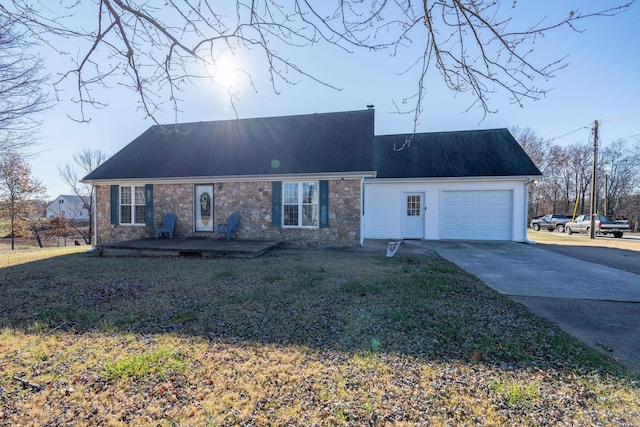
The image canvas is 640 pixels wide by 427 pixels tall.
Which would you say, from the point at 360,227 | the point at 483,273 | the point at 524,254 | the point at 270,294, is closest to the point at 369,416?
the point at 270,294

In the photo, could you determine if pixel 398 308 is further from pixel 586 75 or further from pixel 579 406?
pixel 586 75

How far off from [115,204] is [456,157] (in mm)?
14431

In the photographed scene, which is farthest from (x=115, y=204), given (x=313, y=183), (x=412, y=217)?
(x=412, y=217)

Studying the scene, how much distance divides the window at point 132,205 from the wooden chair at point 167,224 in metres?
0.94

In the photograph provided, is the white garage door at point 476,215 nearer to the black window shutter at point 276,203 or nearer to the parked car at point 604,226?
the black window shutter at point 276,203

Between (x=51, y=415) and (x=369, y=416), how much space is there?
7.56ft

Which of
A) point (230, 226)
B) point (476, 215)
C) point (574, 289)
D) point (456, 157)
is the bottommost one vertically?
point (574, 289)

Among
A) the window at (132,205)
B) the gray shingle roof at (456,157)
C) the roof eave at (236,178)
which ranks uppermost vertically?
the gray shingle roof at (456,157)

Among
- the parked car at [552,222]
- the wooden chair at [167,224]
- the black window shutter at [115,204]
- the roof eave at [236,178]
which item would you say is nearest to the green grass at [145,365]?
the roof eave at [236,178]

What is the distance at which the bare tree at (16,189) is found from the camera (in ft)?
66.1

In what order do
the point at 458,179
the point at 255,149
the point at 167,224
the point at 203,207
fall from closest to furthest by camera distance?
the point at 167,224 → the point at 203,207 → the point at 255,149 → the point at 458,179

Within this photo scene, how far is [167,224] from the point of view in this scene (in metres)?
10.9

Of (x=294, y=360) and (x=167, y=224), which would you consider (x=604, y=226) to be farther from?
(x=167, y=224)

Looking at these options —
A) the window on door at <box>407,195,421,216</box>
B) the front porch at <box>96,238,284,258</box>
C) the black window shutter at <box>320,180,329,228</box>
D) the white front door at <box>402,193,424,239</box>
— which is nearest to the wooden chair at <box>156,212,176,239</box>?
the front porch at <box>96,238,284,258</box>
